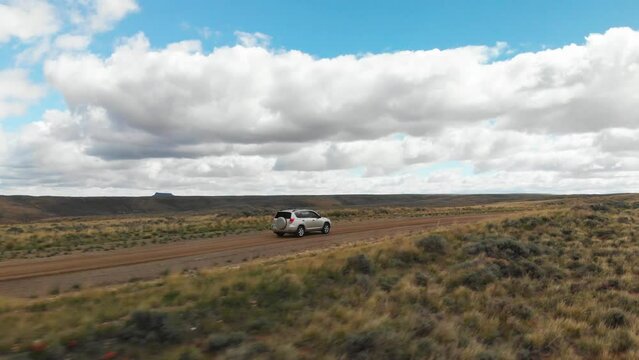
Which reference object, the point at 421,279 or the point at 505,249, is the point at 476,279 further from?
the point at 505,249

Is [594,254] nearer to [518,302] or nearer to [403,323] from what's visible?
[518,302]

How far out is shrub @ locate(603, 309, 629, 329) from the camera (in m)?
11.5

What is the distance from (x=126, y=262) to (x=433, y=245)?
13.6m

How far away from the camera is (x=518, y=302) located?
508 inches

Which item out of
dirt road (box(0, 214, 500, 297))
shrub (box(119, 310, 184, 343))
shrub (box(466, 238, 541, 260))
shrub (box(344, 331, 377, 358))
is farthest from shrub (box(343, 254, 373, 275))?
shrub (box(119, 310, 184, 343))

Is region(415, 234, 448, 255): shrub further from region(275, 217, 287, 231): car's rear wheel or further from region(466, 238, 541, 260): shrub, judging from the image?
region(275, 217, 287, 231): car's rear wheel

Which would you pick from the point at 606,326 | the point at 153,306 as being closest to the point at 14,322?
the point at 153,306

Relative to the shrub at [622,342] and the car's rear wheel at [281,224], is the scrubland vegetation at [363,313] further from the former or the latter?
the car's rear wheel at [281,224]

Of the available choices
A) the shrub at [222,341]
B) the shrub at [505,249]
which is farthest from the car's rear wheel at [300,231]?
the shrub at [222,341]

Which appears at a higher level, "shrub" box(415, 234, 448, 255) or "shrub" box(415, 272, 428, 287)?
"shrub" box(415, 234, 448, 255)

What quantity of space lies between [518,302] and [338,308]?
16.9 ft

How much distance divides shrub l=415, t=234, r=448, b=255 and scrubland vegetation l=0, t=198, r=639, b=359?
37 centimetres

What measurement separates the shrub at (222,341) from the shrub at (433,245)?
11.3m

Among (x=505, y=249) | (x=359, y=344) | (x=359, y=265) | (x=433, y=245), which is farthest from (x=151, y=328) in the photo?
(x=505, y=249)
